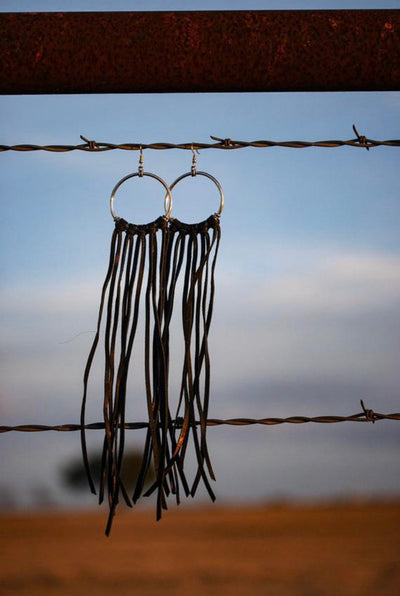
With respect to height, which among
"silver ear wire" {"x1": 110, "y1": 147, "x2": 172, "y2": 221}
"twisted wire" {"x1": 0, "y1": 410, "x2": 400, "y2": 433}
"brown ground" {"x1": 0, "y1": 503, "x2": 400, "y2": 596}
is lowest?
"brown ground" {"x1": 0, "y1": 503, "x2": 400, "y2": 596}

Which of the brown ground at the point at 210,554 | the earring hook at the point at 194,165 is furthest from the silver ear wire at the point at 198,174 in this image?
the brown ground at the point at 210,554

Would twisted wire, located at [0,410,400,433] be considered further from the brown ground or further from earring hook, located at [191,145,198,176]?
the brown ground

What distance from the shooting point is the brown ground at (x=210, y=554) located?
6.49 metres

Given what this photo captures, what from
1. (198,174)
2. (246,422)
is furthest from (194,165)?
(246,422)

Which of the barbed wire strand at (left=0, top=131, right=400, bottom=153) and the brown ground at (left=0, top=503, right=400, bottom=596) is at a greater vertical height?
the barbed wire strand at (left=0, top=131, right=400, bottom=153)

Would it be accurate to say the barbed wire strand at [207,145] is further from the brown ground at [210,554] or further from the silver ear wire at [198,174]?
the brown ground at [210,554]

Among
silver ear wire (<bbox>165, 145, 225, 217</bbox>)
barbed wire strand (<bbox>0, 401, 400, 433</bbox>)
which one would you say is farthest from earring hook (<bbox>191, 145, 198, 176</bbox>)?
barbed wire strand (<bbox>0, 401, 400, 433</bbox>)

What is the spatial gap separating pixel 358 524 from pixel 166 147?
1379cm

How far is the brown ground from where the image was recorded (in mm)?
6488

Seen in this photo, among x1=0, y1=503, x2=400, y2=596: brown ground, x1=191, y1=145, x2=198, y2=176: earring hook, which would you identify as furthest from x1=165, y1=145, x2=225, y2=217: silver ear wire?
x1=0, y1=503, x2=400, y2=596: brown ground

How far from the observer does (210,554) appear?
10078 mm

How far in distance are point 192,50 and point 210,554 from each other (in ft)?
30.6

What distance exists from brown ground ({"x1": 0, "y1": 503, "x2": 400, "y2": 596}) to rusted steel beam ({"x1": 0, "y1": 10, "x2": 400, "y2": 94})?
177 cm

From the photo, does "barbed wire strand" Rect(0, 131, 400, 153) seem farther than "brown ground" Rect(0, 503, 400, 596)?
No
